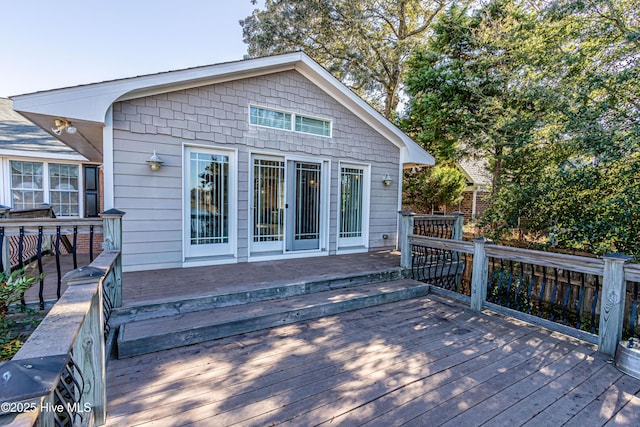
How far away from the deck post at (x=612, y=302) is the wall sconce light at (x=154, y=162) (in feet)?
18.7

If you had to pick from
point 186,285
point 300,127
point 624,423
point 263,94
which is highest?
point 263,94

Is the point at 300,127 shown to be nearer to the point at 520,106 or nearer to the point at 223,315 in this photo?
the point at 223,315

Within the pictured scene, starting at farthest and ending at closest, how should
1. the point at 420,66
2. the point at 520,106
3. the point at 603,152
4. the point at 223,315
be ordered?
the point at 420,66, the point at 520,106, the point at 603,152, the point at 223,315

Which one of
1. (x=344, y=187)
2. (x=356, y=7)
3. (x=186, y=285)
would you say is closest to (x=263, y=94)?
(x=344, y=187)

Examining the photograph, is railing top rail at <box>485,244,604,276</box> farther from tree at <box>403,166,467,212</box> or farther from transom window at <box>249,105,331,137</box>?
tree at <box>403,166,467,212</box>

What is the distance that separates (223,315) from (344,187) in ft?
13.5

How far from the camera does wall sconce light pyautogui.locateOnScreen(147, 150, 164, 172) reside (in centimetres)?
452

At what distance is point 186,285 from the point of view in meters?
3.96

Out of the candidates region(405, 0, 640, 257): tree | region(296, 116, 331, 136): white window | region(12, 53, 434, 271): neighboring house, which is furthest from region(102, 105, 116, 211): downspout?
region(405, 0, 640, 257): tree

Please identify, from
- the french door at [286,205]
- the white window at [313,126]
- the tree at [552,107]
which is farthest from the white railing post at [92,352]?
the tree at [552,107]

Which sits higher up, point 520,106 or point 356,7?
point 356,7

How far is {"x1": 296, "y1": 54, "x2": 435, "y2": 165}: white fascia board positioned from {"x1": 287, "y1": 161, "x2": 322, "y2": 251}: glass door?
5.23 feet

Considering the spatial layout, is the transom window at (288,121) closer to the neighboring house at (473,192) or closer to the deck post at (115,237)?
the deck post at (115,237)

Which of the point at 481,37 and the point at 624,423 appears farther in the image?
the point at 481,37
